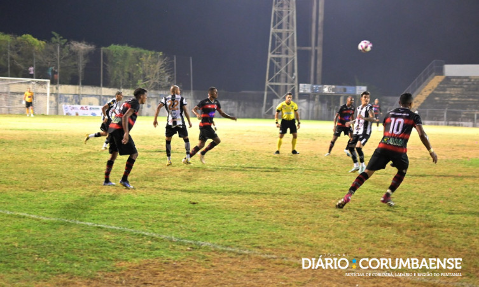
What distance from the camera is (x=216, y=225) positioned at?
6.57 meters

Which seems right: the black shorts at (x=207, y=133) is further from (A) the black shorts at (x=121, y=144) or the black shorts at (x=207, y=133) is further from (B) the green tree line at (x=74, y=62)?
(B) the green tree line at (x=74, y=62)

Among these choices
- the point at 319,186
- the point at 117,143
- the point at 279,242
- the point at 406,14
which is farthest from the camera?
the point at 406,14

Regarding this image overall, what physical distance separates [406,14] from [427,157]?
63.8 metres

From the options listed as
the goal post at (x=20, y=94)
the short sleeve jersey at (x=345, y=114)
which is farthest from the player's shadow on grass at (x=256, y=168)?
the goal post at (x=20, y=94)

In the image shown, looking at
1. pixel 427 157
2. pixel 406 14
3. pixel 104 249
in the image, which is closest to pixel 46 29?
pixel 406 14

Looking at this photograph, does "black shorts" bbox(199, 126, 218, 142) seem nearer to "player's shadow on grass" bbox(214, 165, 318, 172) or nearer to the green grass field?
"player's shadow on grass" bbox(214, 165, 318, 172)

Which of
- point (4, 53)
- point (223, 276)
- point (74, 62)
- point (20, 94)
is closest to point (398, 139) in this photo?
point (223, 276)

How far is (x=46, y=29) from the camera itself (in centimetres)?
A: 6781

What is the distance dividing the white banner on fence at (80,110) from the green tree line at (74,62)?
2921 millimetres

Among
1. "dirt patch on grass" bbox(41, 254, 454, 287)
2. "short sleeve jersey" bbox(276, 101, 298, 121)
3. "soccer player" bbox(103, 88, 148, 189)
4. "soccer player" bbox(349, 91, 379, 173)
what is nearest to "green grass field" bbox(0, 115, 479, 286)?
"dirt patch on grass" bbox(41, 254, 454, 287)

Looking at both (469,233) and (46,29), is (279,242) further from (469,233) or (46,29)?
(46,29)

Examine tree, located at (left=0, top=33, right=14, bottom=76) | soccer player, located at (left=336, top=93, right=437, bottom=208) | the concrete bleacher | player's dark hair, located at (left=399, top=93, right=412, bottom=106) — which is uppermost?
tree, located at (left=0, top=33, right=14, bottom=76)

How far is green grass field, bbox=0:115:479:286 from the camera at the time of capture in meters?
4.80

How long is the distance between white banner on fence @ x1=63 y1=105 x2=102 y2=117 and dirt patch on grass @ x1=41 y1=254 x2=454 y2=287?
4603 cm
